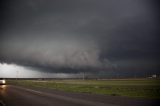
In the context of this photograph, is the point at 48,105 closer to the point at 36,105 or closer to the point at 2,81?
the point at 36,105

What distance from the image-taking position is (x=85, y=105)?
1914cm

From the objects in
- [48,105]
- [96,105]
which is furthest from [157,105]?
[48,105]

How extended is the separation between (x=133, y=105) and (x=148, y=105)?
119 centimetres

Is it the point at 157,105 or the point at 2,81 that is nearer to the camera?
the point at 157,105

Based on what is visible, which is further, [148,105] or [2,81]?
[2,81]

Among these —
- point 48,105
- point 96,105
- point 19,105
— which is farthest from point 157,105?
point 19,105

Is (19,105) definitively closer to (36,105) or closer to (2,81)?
(36,105)

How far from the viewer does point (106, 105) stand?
1908 cm

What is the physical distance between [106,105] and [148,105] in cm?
328

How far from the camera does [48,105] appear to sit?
19.5 meters

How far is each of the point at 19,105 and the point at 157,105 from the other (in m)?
10.9

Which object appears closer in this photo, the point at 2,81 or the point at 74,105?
the point at 74,105

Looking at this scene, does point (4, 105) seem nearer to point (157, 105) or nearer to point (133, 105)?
point (133, 105)

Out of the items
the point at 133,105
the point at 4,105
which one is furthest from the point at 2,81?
the point at 133,105
